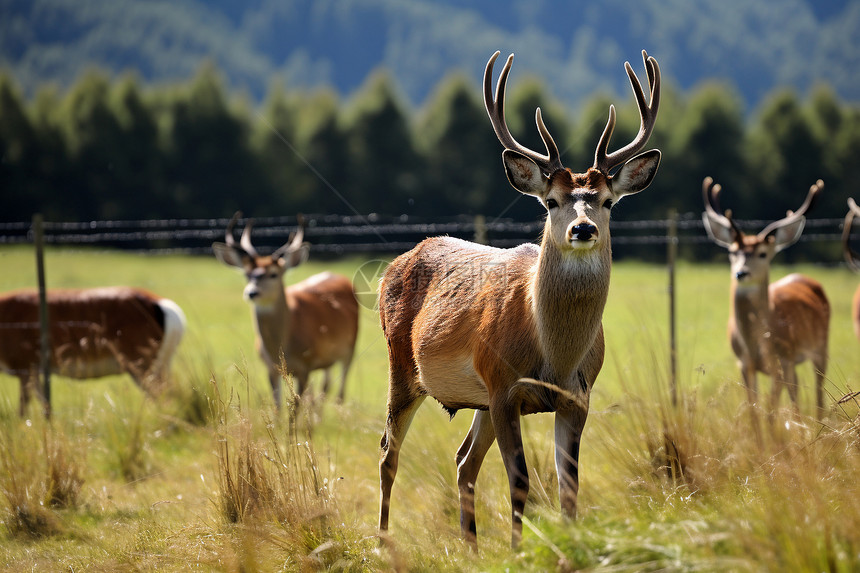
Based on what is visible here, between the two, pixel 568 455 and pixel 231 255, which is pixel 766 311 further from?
pixel 231 255

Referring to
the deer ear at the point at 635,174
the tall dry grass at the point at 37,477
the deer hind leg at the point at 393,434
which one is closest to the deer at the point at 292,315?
the tall dry grass at the point at 37,477

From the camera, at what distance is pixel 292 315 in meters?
8.98

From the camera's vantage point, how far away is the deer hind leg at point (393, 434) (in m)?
4.51

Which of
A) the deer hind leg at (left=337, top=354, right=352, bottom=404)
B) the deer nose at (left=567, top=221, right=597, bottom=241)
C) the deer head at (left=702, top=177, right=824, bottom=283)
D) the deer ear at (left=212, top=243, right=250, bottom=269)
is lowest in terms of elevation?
the deer hind leg at (left=337, top=354, right=352, bottom=404)

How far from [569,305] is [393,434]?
132cm

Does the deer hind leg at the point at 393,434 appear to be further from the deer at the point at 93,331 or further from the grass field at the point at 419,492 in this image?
the deer at the point at 93,331

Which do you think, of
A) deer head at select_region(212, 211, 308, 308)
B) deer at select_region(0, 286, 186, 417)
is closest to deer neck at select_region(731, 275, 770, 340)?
deer head at select_region(212, 211, 308, 308)

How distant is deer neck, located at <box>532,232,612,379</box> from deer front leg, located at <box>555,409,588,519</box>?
192mm

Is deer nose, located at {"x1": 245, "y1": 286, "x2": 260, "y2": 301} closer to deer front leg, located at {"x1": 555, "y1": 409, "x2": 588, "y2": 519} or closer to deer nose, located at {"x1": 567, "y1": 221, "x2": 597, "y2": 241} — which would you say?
deer front leg, located at {"x1": 555, "y1": 409, "x2": 588, "y2": 519}

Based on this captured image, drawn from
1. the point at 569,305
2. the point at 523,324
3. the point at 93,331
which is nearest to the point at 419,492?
the point at 523,324

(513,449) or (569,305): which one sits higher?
(569,305)

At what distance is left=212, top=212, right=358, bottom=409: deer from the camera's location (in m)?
8.59

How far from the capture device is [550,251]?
3.83 m

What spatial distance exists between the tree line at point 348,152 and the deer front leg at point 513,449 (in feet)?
82.3
